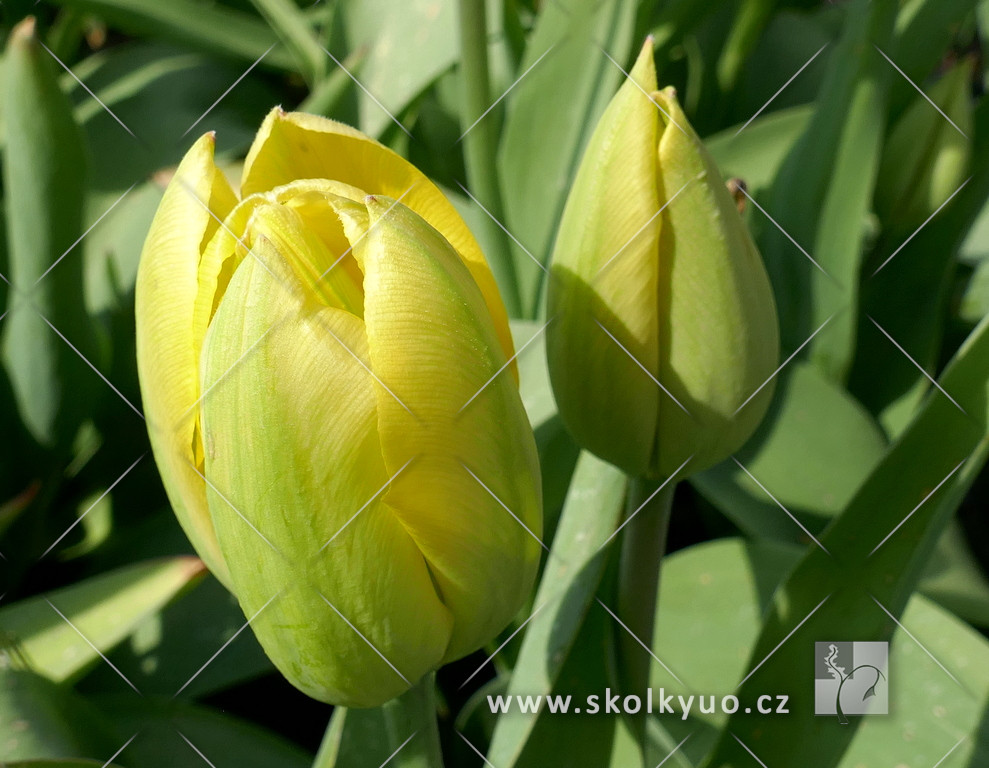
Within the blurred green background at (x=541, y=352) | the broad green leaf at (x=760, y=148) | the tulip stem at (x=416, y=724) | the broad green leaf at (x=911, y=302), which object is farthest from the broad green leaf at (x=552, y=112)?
the tulip stem at (x=416, y=724)

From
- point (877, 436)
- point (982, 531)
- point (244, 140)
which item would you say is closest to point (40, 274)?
point (244, 140)

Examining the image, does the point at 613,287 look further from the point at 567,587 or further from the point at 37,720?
the point at 37,720

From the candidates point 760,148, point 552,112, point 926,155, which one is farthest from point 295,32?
point 926,155

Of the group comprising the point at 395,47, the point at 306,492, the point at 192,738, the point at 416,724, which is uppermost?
the point at 395,47

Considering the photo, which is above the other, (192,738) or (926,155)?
(926,155)

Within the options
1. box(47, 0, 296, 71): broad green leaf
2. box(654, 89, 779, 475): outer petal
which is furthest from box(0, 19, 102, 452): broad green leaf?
box(654, 89, 779, 475): outer petal

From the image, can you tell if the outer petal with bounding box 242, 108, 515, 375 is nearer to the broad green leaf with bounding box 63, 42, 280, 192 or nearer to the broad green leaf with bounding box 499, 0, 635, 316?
the broad green leaf with bounding box 499, 0, 635, 316

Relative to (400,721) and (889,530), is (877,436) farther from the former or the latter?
(400,721)

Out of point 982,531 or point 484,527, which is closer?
point 484,527
